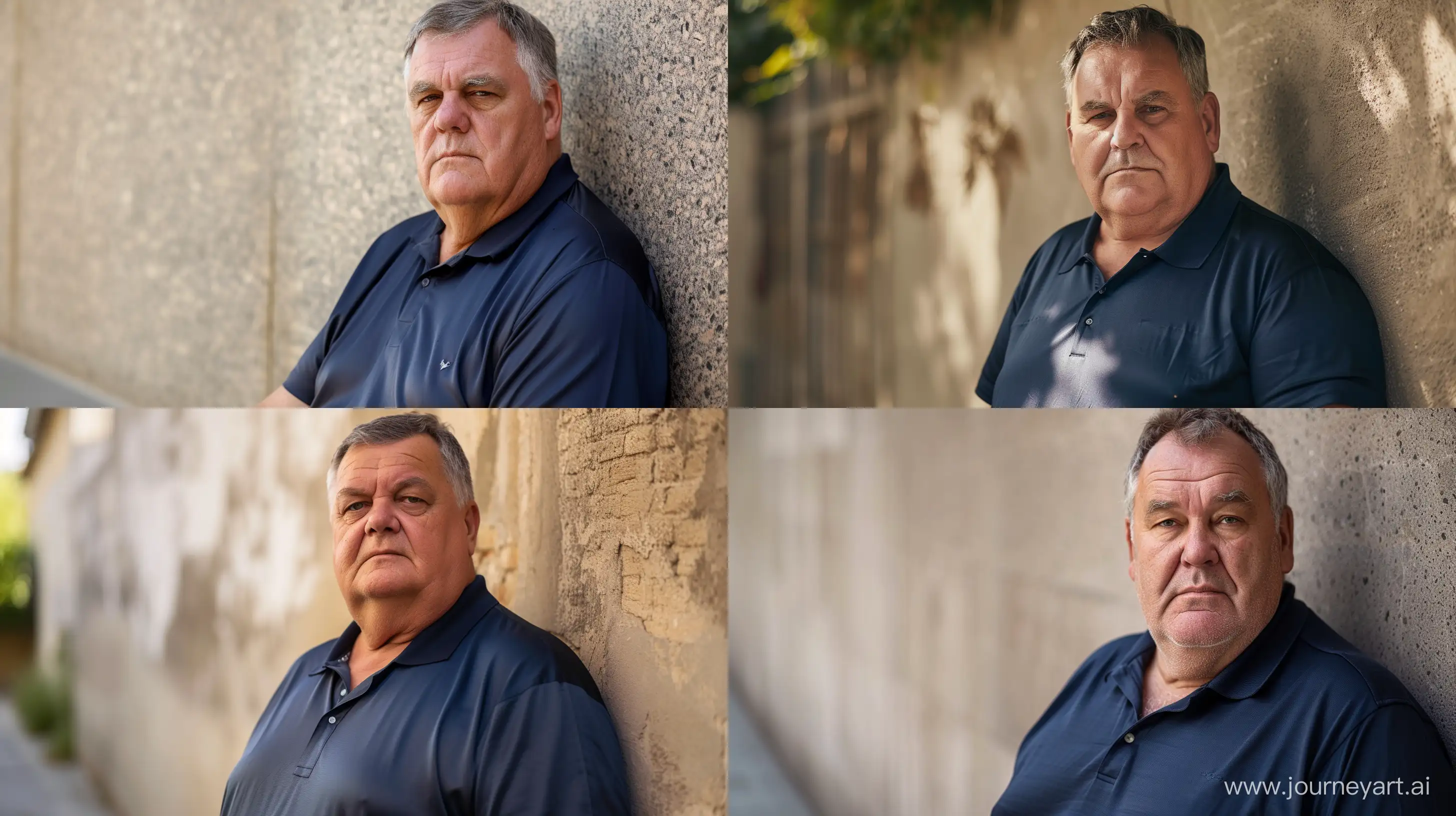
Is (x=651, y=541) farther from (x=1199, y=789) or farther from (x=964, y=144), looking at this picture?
(x=964, y=144)

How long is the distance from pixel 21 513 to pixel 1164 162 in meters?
1.87

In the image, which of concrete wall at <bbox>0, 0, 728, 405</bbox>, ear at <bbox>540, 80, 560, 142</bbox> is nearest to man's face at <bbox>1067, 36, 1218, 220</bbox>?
ear at <bbox>540, 80, 560, 142</bbox>

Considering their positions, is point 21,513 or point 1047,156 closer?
point 21,513

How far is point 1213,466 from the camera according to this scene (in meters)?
1.62

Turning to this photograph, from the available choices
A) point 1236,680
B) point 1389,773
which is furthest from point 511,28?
point 1389,773

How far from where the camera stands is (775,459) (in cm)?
308

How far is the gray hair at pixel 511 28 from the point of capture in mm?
1849

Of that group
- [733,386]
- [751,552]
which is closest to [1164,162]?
[733,386]

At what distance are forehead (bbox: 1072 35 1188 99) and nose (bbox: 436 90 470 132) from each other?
1.03 m

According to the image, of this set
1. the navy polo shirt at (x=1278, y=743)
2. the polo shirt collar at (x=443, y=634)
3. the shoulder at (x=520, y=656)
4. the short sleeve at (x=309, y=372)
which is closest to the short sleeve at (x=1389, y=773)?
the navy polo shirt at (x=1278, y=743)

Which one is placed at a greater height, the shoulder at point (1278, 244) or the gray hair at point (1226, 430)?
Answer: the shoulder at point (1278, 244)

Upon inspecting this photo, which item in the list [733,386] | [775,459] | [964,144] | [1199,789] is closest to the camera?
[1199,789]

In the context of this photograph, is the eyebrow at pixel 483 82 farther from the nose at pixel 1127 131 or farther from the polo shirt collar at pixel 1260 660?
the polo shirt collar at pixel 1260 660

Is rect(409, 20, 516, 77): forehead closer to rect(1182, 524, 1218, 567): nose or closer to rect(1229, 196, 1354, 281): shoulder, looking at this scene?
rect(1229, 196, 1354, 281): shoulder
